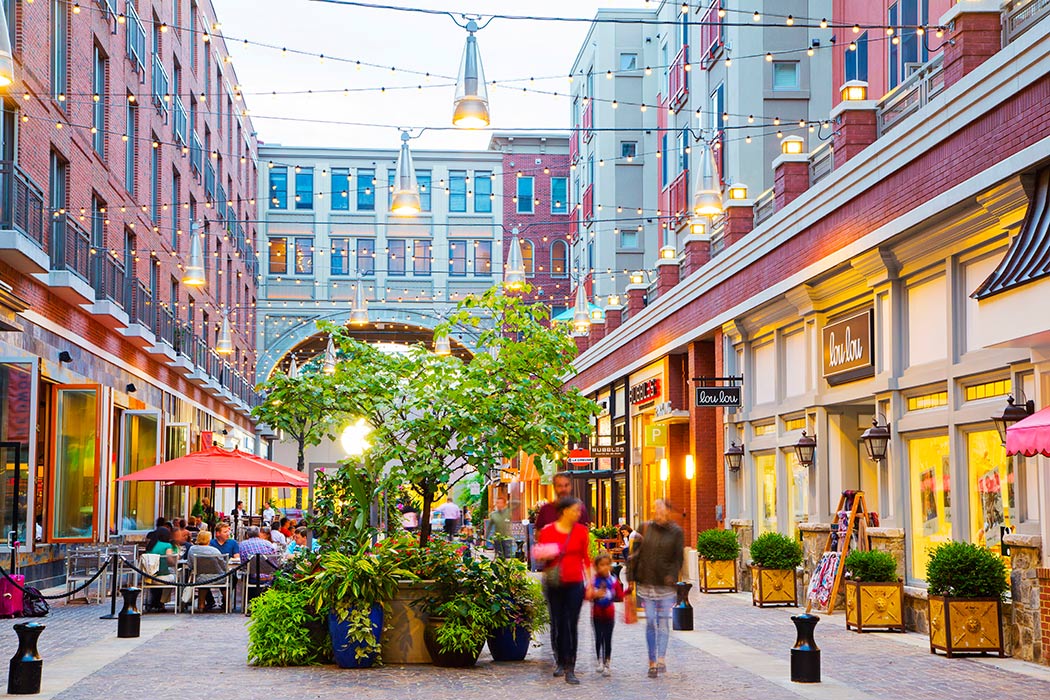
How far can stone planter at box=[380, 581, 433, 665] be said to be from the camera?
14188mm

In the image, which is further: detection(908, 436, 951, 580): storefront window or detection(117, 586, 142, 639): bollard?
detection(908, 436, 951, 580): storefront window

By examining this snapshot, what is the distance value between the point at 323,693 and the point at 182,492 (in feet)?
115

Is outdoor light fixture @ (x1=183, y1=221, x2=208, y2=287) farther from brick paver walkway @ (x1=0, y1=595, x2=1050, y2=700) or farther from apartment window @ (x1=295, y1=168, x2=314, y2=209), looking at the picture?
apartment window @ (x1=295, y1=168, x2=314, y2=209)

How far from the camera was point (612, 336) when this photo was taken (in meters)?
40.2

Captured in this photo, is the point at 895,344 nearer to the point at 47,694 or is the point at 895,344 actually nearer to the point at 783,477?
the point at 783,477

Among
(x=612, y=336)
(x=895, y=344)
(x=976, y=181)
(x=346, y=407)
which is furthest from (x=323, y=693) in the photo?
(x=612, y=336)

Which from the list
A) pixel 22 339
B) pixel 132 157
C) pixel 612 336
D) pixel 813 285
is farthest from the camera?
pixel 612 336

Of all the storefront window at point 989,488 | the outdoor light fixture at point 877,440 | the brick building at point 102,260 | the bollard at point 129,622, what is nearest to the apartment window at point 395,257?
the brick building at point 102,260

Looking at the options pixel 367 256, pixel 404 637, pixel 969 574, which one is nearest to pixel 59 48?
pixel 404 637

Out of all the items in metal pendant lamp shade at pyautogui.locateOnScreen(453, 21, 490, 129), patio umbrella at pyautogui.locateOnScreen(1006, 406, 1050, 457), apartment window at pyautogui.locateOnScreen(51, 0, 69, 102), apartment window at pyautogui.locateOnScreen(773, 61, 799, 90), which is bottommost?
patio umbrella at pyautogui.locateOnScreen(1006, 406, 1050, 457)

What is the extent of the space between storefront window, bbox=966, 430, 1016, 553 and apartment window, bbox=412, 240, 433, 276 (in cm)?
5304

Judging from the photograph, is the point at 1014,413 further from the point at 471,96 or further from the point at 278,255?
the point at 278,255

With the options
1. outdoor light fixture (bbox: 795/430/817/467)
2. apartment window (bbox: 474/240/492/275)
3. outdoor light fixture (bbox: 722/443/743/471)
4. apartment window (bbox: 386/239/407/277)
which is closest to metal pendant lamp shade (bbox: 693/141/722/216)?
outdoor light fixture (bbox: 795/430/817/467)

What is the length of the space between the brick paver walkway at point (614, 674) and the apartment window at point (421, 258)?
169 feet
